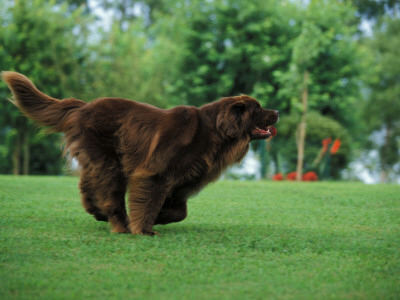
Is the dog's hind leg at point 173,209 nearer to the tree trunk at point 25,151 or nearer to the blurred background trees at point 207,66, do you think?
the blurred background trees at point 207,66

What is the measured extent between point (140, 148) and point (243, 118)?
4.79 feet

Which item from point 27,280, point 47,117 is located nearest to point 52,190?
point 47,117

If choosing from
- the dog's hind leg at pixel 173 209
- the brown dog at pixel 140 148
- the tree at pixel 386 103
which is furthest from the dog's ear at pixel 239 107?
the tree at pixel 386 103

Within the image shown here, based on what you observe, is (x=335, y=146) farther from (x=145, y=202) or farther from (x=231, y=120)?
(x=145, y=202)

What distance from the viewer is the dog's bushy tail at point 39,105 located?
6.31 meters

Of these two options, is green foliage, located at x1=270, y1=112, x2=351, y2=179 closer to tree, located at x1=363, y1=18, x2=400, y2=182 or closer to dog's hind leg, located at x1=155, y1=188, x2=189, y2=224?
tree, located at x1=363, y1=18, x2=400, y2=182

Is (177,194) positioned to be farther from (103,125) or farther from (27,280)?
(27,280)

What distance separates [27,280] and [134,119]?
2643 mm

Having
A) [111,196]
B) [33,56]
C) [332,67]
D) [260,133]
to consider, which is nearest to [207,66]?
[332,67]

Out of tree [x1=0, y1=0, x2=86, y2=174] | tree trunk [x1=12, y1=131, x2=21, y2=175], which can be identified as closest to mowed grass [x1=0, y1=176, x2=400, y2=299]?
tree [x1=0, y1=0, x2=86, y2=174]

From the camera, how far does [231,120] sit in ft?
20.5

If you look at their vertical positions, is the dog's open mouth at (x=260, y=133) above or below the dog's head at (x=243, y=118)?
below

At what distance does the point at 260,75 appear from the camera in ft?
77.5

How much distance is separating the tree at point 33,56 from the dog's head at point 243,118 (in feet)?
53.7
